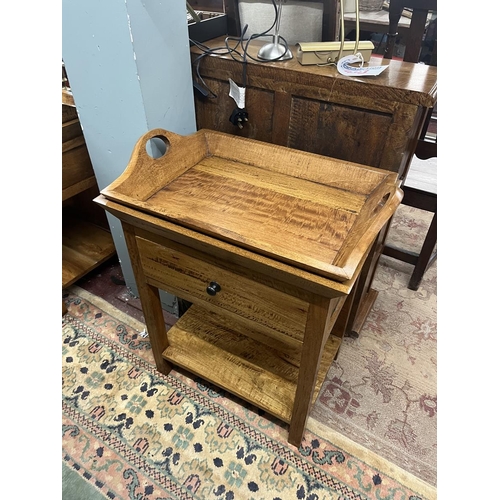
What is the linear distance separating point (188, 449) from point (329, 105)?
3.44ft

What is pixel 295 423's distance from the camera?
3.24 feet

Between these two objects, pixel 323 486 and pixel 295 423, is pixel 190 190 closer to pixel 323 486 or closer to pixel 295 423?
pixel 295 423

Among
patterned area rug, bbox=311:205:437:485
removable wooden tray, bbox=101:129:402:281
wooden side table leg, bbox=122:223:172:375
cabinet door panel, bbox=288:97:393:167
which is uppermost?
cabinet door panel, bbox=288:97:393:167

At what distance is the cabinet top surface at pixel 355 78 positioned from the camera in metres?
0.84

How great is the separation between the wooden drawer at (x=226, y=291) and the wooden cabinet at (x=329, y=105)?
0.49 metres

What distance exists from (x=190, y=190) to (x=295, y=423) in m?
0.70

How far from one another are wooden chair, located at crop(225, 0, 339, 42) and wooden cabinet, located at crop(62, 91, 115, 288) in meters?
0.61

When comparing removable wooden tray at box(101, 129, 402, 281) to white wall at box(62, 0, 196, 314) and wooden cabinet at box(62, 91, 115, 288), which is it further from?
wooden cabinet at box(62, 91, 115, 288)

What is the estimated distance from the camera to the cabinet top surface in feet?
2.74

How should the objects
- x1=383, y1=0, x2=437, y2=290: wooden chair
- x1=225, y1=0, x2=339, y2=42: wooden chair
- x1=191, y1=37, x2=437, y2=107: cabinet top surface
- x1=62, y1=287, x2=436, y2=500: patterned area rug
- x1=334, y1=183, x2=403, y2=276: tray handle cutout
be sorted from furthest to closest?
x1=383, y1=0, x2=437, y2=290: wooden chair < x1=225, y1=0, x2=339, y2=42: wooden chair < x1=62, y1=287, x2=436, y2=500: patterned area rug < x1=191, y1=37, x2=437, y2=107: cabinet top surface < x1=334, y1=183, x2=403, y2=276: tray handle cutout

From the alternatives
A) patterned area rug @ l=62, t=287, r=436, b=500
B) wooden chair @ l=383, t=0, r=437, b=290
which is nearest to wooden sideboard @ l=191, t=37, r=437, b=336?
wooden chair @ l=383, t=0, r=437, b=290

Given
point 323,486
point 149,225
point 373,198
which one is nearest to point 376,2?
point 373,198

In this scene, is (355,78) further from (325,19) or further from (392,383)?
(392,383)

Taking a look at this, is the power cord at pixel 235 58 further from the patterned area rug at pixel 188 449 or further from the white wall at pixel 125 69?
the patterned area rug at pixel 188 449
